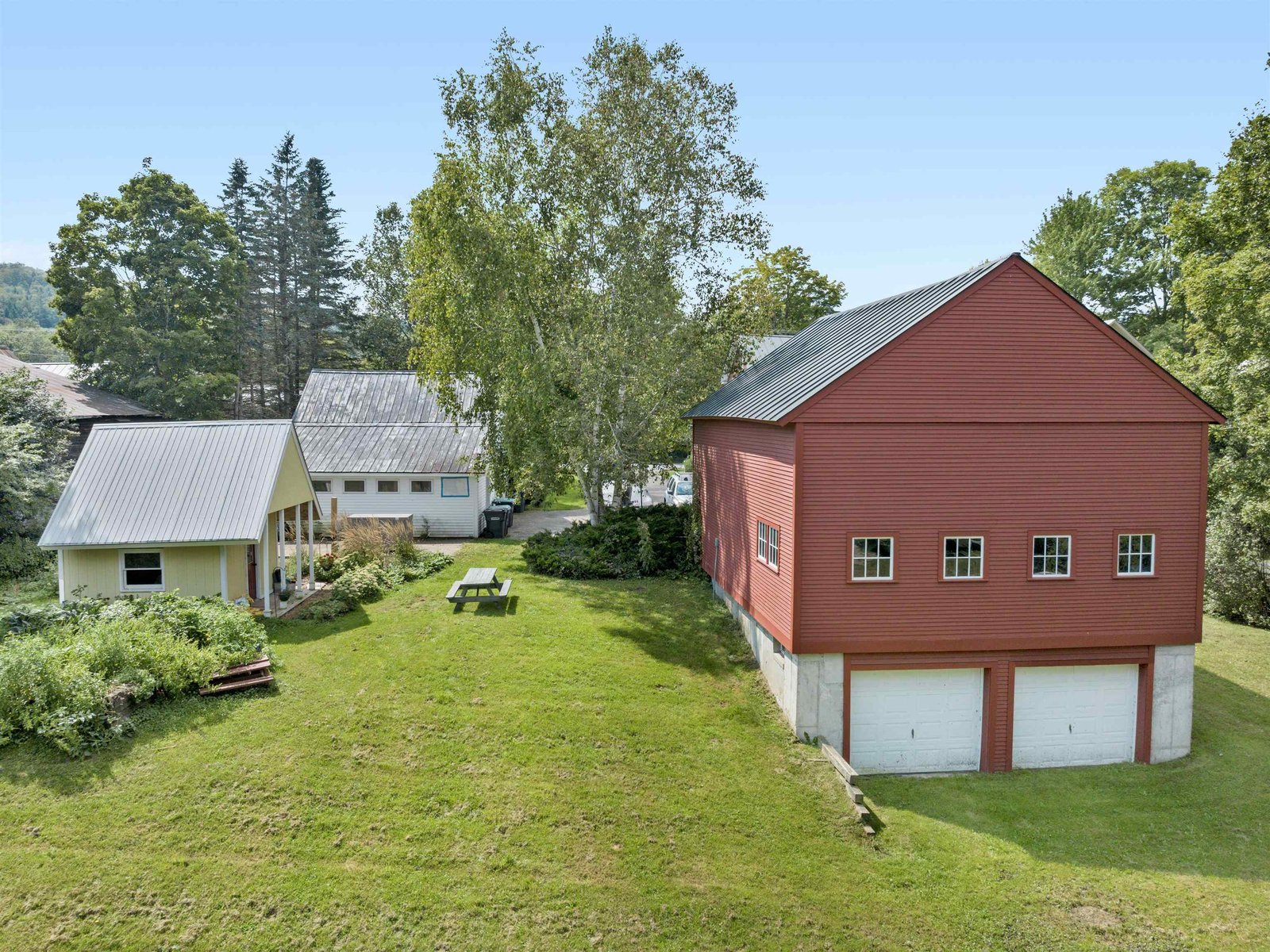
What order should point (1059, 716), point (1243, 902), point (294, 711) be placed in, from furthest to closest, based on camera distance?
1. point (1059, 716)
2. point (294, 711)
3. point (1243, 902)

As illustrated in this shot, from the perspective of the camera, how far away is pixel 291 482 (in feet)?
60.7

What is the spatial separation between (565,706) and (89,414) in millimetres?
25865

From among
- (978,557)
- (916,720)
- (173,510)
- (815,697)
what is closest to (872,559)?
(978,557)

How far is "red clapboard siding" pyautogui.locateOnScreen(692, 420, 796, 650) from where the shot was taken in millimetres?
13609

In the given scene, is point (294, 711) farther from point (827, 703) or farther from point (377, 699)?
point (827, 703)

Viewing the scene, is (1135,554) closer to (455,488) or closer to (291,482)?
(291,482)

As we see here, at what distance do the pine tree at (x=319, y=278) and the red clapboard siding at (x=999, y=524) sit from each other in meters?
44.2

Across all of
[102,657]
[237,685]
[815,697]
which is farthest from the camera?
[815,697]

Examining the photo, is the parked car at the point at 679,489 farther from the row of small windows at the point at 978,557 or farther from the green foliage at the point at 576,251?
the row of small windows at the point at 978,557

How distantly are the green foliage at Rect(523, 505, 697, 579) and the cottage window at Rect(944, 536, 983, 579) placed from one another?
9.06 metres

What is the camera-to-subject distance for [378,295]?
51812mm

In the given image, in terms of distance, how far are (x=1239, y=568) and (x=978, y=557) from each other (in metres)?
14.9

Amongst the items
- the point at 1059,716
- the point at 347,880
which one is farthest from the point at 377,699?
the point at 1059,716

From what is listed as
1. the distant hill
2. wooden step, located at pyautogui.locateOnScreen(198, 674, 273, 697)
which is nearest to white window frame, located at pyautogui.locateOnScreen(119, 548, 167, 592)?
wooden step, located at pyautogui.locateOnScreen(198, 674, 273, 697)
